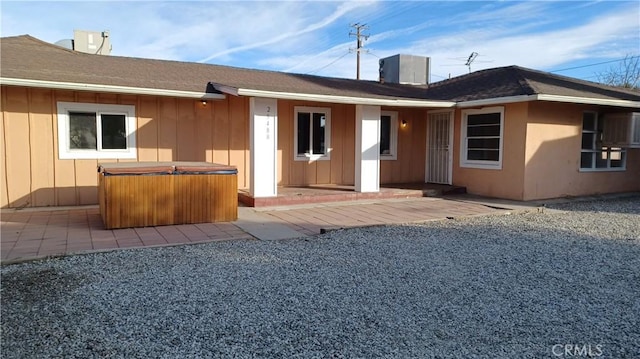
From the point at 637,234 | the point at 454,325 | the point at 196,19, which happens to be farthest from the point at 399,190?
the point at 196,19

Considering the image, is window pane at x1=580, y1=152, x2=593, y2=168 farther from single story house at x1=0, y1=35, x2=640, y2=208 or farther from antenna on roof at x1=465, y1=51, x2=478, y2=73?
antenna on roof at x1=465, y1=51, x2=478, y2=73

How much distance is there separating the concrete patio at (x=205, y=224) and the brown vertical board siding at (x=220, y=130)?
1990 millimetres

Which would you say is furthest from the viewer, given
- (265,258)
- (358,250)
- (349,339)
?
(358,250)

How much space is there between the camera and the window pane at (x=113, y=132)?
25.8 ft

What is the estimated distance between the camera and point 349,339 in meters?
2.71

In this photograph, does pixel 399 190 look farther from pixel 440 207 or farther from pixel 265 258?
pixel 265 258

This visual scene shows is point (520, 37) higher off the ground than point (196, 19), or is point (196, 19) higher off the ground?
point (520, 37)

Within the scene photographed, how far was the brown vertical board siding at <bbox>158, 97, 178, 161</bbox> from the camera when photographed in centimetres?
836

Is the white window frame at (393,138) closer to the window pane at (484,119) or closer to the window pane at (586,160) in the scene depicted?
the window pane at (484,119)

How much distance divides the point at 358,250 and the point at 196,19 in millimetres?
10424

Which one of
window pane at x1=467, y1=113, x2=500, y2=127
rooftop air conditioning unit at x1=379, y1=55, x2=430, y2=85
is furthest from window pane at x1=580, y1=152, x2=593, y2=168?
rooftop air conditioning unit at x1=379, y1=55, x2=430, y2=85

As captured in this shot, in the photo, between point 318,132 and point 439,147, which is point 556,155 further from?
point 318,132

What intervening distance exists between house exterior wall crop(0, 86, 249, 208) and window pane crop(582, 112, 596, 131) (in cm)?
842

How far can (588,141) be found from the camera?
10.3 metres
